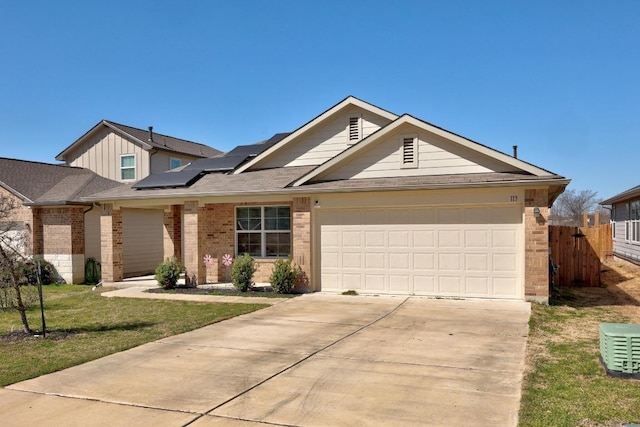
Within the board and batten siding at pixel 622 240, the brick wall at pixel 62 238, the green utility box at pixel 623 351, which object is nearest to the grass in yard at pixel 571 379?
the green utility box at pixel 623 351

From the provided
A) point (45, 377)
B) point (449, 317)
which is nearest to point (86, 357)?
point (45, 377)

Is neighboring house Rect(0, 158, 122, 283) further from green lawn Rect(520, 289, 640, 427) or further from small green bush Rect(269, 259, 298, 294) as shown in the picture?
green lawn Rect(520, 289, 640, 427)

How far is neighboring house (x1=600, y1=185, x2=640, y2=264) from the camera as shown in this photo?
846 inches

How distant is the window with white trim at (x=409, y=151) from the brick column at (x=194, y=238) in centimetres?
656

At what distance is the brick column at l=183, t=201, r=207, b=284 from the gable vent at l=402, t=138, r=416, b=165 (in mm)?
6569

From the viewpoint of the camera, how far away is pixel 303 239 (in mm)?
13914

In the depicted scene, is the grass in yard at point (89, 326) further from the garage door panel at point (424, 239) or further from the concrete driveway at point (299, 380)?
the garage door panel at point (424, 239)

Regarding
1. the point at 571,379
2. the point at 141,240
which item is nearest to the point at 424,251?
the point at 571,379

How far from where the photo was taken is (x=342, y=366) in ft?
22.3

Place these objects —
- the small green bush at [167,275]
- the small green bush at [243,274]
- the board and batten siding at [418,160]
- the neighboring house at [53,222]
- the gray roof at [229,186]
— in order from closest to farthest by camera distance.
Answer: the board and batten siding at [418,160] < the small green bush at [243,274] < the gray roof at [229,186] < the small green bush at [167,275] < the neighboring house at [53,222]

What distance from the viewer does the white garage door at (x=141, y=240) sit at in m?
19.6

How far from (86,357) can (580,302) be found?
1128 cm

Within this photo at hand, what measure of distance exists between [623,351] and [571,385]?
869mm

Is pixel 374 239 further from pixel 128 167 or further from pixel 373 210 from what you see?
Result: pixel 128 167
